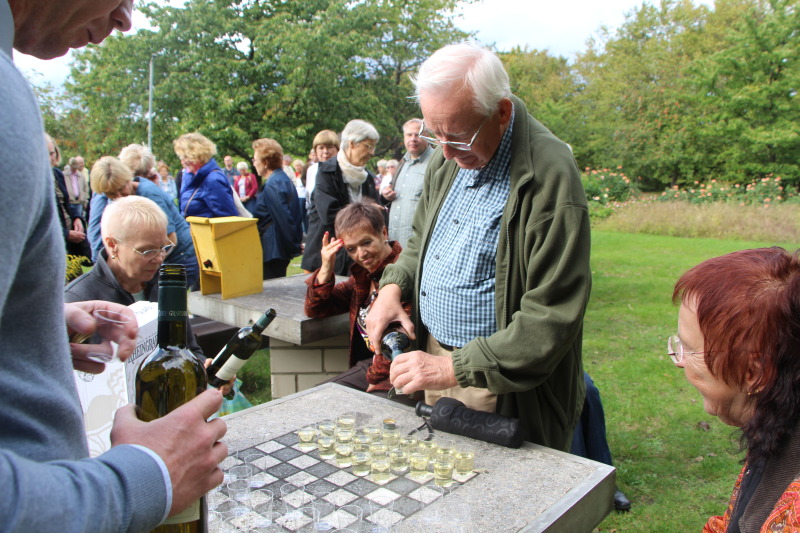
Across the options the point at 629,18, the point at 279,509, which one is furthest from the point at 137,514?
the point at 629,18

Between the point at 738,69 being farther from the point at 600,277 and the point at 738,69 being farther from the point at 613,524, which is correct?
the point at 613,524

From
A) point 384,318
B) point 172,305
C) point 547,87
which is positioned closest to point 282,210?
point 384,318

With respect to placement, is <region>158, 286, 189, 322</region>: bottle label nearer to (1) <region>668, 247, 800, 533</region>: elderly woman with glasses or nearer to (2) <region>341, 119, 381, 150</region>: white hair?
(1) <region>668, 247, 800, 533</region>: elderly woman with glasses

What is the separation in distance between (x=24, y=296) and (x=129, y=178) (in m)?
4.69

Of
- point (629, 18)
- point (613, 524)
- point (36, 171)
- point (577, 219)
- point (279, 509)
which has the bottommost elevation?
point (613, 524)

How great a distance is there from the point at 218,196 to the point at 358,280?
2.79 meters

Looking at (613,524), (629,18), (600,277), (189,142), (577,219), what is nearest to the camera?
(577,219)

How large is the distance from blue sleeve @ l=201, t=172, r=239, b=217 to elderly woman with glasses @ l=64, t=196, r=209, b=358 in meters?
3.04

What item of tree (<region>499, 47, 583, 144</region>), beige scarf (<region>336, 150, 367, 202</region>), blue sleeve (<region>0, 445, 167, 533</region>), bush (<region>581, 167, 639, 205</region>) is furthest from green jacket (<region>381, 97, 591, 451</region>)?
tree (<region>499, 47, 583, 144</region>)

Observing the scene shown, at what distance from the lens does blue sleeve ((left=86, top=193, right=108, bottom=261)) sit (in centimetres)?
473

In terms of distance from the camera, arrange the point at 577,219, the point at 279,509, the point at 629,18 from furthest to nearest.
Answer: the point at 629,18
the point at 577,219
the point at 279,509

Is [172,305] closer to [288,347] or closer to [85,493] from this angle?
[85,493]

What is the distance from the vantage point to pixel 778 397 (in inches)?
53.2

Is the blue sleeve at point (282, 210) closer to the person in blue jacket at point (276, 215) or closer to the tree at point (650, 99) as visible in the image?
the person in blue jacket at point (276, 215)
